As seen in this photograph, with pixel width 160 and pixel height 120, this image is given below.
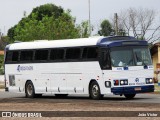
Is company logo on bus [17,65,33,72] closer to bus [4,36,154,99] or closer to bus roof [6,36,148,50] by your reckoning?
bus [4,36,154,99]

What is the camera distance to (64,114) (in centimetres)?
2284

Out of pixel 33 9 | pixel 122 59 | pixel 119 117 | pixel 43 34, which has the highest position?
pixel 33 9

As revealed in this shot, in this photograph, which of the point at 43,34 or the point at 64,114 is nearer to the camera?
the point at 64,114

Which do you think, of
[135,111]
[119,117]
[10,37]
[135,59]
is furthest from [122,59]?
[10,37]

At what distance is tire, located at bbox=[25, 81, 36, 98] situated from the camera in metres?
37.4

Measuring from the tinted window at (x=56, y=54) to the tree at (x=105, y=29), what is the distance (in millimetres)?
75032

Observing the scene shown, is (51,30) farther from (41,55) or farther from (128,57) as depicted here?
(128,57)

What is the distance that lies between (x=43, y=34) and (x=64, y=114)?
171 feet

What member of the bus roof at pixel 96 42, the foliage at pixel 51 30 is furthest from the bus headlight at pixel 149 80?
the foliage at pixel 51 30

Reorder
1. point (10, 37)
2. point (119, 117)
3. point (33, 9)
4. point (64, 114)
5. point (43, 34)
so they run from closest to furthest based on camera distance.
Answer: point (119, 117) < point (64, 114) < point (43, 34) < point (33, 9) < point (10, 37)

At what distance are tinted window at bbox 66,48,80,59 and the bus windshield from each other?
8.59 ft

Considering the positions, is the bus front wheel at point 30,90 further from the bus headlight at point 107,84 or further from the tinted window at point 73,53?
the bus headlight at point 107,84

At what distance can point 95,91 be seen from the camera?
106 feet

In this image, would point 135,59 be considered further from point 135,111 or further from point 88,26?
point 88,26
